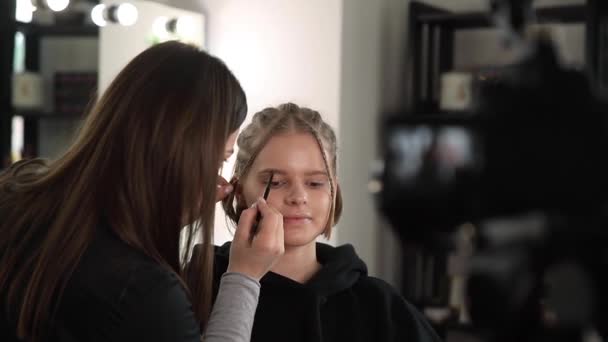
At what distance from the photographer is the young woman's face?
1451 mm

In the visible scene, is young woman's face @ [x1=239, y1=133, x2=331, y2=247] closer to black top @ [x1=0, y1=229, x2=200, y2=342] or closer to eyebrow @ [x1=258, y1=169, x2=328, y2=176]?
→ eyebrow @ [x1=258, y1=169, x2=328, y2=176]

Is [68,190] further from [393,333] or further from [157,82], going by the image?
[393,333]

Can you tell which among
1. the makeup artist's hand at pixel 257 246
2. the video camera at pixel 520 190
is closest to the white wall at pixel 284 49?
the makeup artist's hand at pixel 257 246

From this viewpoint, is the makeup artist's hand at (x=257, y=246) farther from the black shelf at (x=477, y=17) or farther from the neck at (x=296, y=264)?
the black shelf at (x=477, y=17)

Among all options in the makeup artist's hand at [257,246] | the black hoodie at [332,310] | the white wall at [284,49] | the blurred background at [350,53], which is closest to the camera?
the makeup artist's hand at [257,246]

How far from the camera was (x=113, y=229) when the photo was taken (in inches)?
34.4

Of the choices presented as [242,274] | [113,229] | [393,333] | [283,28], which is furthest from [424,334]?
[283,28]

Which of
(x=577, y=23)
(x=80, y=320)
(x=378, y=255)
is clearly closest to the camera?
(x=80, y=320)

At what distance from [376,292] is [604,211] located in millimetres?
1255

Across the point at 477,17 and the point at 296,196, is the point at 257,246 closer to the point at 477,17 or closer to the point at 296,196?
the point at 296,196

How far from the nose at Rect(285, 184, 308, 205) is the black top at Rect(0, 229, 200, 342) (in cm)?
61

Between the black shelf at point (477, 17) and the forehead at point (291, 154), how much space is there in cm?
135

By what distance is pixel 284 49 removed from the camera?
3.01 meters

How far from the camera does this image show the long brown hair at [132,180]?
851mm
